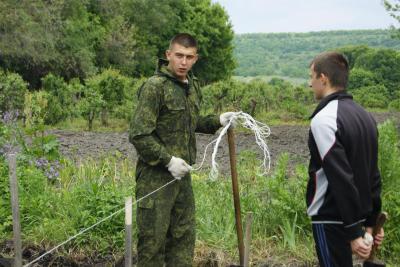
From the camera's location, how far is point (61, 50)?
96.0ft

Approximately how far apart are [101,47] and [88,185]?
30551 millimetres

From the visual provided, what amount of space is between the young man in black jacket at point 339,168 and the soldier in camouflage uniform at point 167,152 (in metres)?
1.01

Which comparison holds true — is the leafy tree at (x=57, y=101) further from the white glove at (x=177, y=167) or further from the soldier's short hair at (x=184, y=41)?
the white glove at (x=177, y=167)

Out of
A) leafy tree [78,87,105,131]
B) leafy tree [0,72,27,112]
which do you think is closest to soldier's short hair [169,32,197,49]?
leafy tree [0,72,27,112]

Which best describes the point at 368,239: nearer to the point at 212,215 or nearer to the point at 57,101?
the point at 212,215

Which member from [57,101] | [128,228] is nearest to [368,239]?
[128,228]

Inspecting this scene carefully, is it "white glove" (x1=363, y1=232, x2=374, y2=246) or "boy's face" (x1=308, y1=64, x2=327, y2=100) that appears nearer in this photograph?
"white glove" (x1=363, y1=232, x2=374, y2=246)

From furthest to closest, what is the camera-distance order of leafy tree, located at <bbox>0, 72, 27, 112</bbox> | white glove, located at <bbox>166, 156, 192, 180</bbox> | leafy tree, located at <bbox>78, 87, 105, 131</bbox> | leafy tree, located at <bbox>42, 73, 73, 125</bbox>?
1. leafy tree, located at <bbox>42, 73, 73, 125</bbox>
2. leafy tree, located at <bbox>78, 87, 105, 131</bbox>
3. leafy tree, located at <bbox>0, 72, 27, 112</bbox>
4. white glove, located at <bbox>166, 156, 192, 180</bbox>

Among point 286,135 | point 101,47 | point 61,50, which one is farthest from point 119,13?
point 286,135

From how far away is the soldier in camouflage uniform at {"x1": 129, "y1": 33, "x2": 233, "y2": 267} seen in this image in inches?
158

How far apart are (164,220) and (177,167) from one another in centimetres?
40

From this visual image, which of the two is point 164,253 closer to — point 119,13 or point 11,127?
point 11,127

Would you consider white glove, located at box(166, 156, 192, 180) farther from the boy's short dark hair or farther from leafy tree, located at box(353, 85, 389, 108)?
leafy tree, located at box(353, 85, 389, 108)

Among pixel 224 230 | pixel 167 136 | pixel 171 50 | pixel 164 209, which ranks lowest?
pixel 224 230
